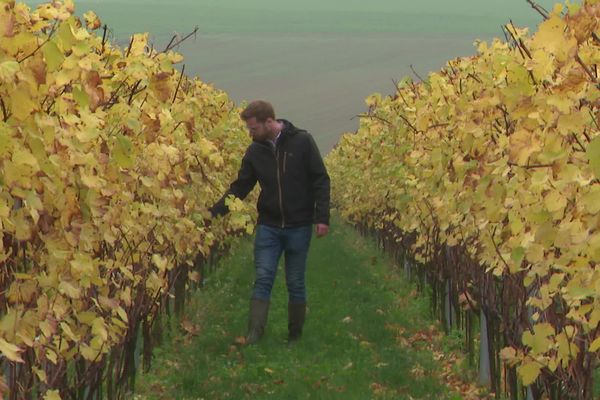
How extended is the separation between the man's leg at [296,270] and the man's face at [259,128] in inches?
36.6

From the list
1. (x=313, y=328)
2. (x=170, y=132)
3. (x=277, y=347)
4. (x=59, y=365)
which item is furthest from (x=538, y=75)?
(x=313, y=328)

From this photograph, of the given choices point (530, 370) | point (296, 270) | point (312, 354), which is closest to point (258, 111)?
point (296, 270)

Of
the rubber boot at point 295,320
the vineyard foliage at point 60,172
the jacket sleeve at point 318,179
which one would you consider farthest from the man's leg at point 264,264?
the vineyard foliage at point 60,172

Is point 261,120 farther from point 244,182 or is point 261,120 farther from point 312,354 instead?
point 312,354

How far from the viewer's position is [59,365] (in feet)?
15.7

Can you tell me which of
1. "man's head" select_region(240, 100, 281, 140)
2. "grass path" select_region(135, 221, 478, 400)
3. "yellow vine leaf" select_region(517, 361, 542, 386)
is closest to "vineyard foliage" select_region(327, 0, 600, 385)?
"yellow vine leaf" select_region(517, 361, 542, 386)

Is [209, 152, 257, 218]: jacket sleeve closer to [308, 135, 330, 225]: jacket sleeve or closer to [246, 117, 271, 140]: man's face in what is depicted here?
[246, 117, 271, 140]: man's face

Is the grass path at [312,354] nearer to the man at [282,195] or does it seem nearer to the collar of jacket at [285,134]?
the man at [282,195]

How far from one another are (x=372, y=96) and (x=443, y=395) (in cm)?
894

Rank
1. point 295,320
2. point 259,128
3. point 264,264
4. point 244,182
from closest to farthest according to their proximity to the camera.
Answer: point 259,128 < point 264,264 < point 244,182 < point 295,320

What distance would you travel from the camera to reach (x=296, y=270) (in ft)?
31.4

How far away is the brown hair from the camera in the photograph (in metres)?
9.21

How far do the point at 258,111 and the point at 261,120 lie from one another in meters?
0.12

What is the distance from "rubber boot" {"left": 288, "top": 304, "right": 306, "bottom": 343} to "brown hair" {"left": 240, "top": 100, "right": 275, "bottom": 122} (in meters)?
1.91
